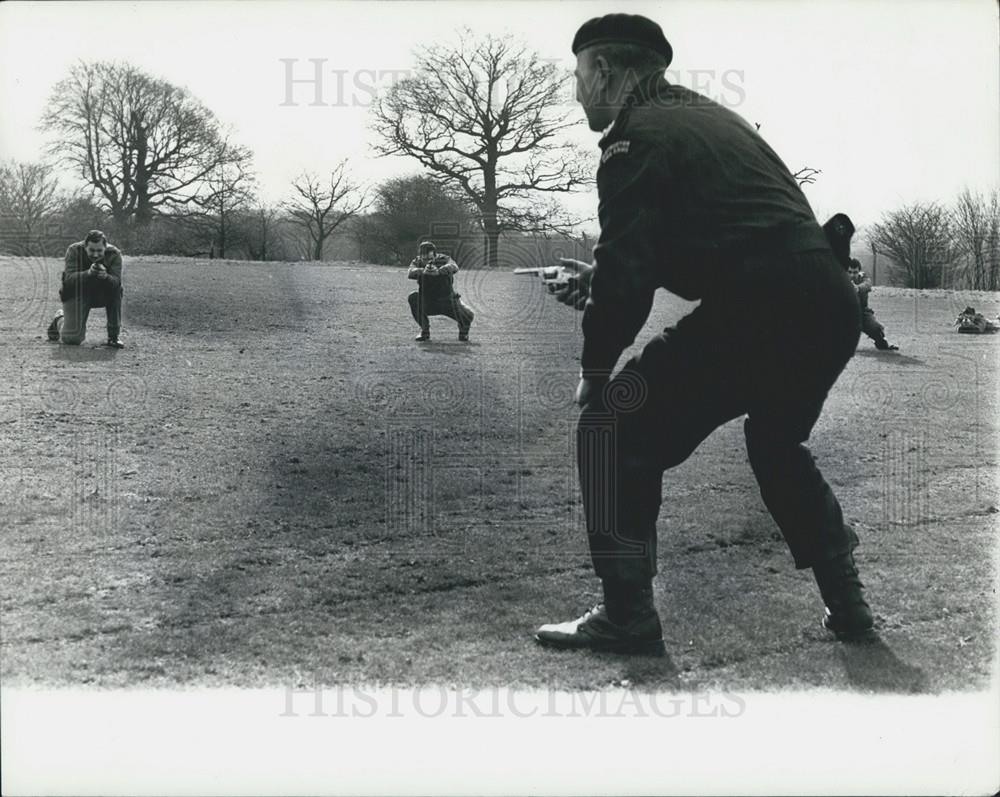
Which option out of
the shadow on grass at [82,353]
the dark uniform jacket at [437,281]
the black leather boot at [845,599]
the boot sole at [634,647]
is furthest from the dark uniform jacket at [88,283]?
the black leather boot at [845,599]

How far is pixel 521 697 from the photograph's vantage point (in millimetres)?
3373

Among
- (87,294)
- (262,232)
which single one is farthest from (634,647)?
(262,232)

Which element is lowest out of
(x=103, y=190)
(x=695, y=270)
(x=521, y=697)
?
(x=521, y=697)

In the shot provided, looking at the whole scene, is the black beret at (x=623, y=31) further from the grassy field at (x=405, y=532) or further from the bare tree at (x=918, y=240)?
the bare tree at (x=918, y=240)

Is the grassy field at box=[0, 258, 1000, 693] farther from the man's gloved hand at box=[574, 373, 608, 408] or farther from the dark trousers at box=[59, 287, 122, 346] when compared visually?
the man's gloved hand at box=[574, 373, 608, 408]

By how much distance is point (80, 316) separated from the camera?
1242cm

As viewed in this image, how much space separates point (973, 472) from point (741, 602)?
3861 mm

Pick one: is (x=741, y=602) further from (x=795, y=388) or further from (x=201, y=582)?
(x=201, y=582)

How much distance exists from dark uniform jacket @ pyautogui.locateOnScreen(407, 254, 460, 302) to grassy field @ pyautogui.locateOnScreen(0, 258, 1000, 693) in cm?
296

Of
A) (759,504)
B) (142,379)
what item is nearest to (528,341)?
(142,379)

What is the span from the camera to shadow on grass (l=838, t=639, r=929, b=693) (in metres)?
3.44

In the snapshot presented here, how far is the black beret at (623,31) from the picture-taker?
12.0ft

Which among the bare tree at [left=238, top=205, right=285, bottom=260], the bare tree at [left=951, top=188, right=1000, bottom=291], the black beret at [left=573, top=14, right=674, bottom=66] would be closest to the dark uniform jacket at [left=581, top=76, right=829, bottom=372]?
the black beret at [left=573, top=14, right=674, bottom=66]

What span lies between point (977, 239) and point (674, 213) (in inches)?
479
